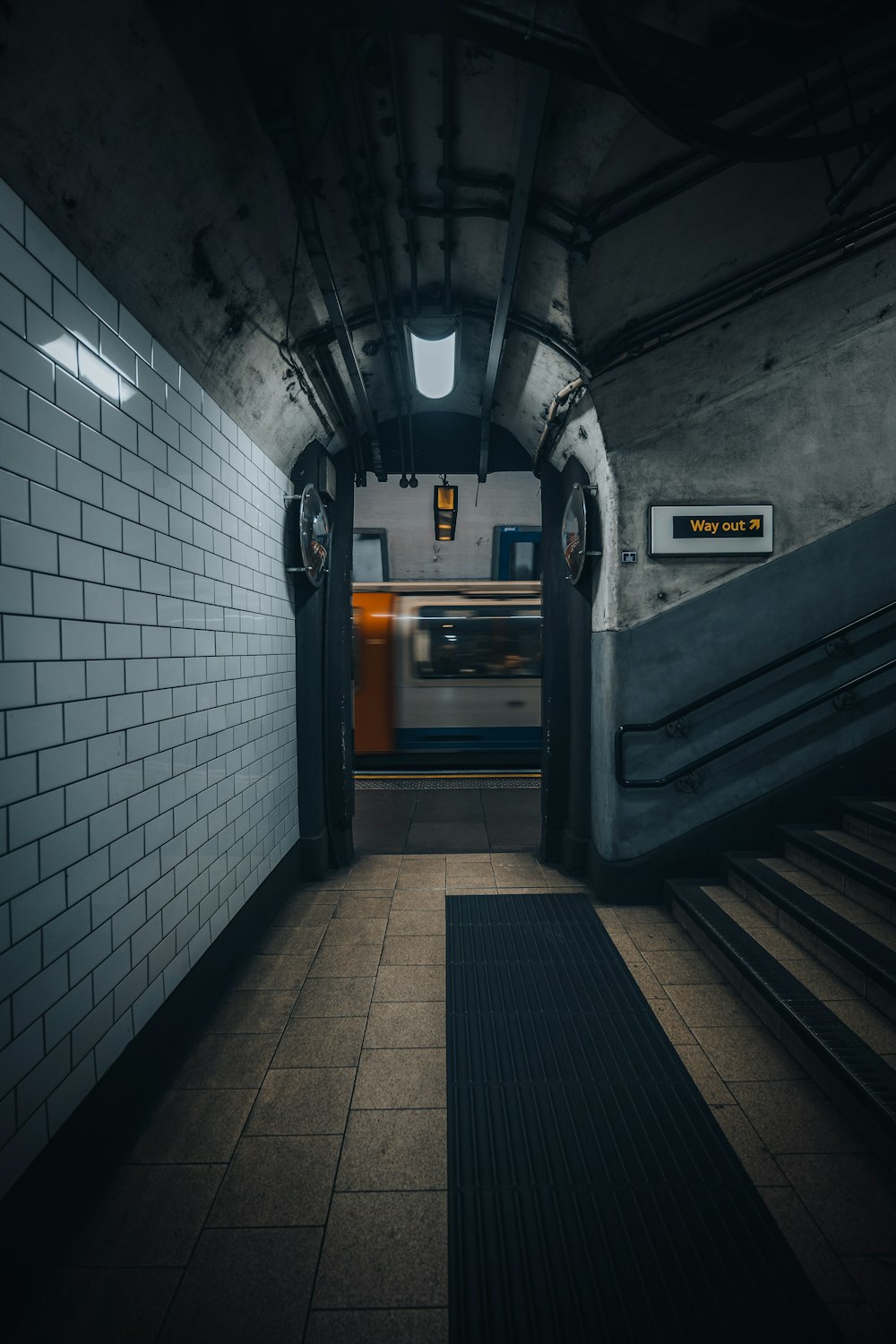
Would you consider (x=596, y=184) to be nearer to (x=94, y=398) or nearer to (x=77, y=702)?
(x=94, y=398)

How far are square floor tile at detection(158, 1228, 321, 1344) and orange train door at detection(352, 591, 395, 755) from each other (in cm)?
654

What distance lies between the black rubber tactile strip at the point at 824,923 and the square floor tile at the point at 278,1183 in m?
2.30

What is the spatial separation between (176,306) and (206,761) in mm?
1998

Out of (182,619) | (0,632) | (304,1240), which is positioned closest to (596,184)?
(182,619)

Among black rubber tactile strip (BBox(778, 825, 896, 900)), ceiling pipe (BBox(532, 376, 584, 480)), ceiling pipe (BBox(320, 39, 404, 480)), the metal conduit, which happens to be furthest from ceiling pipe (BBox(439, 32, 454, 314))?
black rubber tactile strip (BBox(778, 825, 896, 900))

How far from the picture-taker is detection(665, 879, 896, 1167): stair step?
199cm

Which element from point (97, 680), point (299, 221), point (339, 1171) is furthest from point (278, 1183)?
point (299, 221)

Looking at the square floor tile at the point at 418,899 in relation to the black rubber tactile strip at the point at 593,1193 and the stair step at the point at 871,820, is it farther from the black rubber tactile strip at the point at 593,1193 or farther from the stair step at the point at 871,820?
the stair step at the point at 871,820

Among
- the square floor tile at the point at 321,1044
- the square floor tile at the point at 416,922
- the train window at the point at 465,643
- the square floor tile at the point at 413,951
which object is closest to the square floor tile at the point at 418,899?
the square floor tile at the point at 416,922

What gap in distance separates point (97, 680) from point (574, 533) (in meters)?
3.23

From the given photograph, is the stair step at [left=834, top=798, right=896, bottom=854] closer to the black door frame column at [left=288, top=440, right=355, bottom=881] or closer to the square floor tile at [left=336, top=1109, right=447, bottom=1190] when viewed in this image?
the square floor tile at [left=336, top=1109, right=447, bottom=1190]

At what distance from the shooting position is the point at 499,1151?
2.00m

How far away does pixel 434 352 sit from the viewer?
356cm

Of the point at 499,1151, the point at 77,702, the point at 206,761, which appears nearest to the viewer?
the point at 77,702
